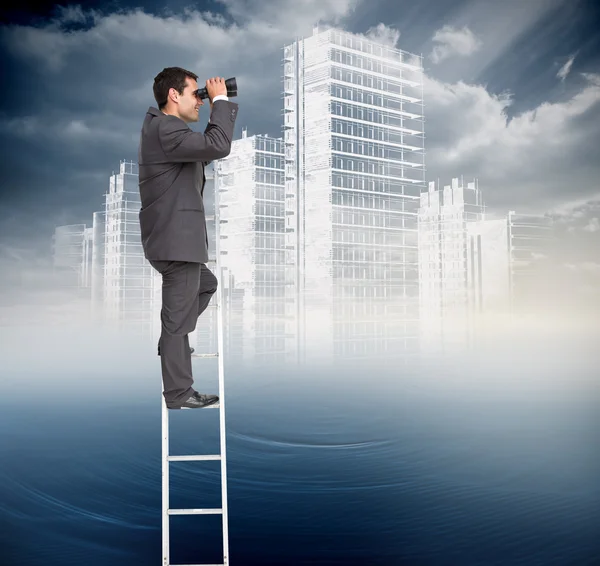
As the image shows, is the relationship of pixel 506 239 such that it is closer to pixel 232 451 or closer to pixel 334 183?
pixel 334 183

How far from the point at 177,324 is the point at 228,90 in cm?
89

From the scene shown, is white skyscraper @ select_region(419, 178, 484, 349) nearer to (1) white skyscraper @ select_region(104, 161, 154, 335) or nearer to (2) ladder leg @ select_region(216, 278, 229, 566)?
(1) white skyscraper @ select_region(104, 161, 154, 335)

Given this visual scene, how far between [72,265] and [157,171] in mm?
7594

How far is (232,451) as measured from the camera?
17.6 feet

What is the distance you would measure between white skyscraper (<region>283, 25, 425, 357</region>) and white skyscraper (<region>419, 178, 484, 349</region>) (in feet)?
1.55

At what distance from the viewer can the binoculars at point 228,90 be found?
218 centimetres

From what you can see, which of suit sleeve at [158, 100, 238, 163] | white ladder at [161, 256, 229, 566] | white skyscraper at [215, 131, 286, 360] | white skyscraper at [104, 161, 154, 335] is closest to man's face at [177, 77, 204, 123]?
suit sleeve at [158, 100, 238, 163]

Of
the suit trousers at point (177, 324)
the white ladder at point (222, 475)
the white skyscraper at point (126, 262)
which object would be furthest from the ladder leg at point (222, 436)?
the white skyscraper at point (126, 262)

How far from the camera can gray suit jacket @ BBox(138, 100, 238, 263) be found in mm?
2072

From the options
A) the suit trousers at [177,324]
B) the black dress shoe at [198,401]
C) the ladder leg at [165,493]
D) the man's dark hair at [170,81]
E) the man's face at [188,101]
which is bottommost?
the ladder leg at [165,493]

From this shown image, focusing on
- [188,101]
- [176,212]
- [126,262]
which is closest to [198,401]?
[176,212]

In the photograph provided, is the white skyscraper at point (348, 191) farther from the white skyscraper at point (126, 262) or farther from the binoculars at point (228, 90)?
the binoculars at point (228, 90)

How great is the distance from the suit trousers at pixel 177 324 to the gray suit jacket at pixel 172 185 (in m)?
0.07

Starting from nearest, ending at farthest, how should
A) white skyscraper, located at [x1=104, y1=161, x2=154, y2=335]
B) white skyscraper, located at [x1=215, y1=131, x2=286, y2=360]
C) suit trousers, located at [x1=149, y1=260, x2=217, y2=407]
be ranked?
suit trousers, located at [x1=149, y1=260, x2=217, y2=407] → white skyscraper, located at [x1=104, y1=161, x2=154, y2=335] → white skyscraper, located at [x1=215, y1=131, x2=286, y2=360]
